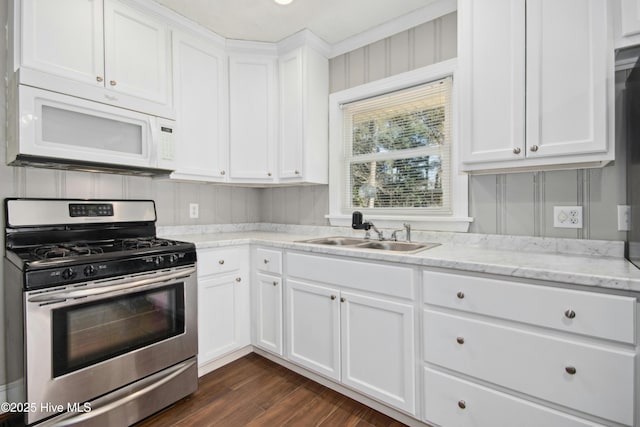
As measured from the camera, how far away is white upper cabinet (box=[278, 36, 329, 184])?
2494 mm

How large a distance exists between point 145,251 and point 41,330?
0.53 m

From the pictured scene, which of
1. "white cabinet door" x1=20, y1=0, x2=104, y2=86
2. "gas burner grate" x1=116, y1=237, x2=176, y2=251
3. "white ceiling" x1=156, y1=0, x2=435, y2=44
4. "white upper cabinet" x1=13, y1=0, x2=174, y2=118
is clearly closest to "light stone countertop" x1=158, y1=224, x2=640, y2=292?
"gas burner grate" x1=116, y1=237, x2=176, y2=251

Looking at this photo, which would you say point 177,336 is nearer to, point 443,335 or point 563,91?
point 443,335

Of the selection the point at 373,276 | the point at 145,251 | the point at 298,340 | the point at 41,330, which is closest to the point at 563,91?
the point at 373,276

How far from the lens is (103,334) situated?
5.08ft

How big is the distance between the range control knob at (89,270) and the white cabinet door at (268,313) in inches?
42.3

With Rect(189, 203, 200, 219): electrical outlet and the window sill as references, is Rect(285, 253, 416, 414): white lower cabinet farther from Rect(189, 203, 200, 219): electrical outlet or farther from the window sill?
Rect(189, 203, 200, 219): electrical outlet

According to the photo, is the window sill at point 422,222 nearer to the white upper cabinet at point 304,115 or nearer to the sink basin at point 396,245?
the sink basin at point 396,245

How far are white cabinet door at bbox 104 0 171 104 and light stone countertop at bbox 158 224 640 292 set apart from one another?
1.08 meters

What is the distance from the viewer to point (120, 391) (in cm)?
158

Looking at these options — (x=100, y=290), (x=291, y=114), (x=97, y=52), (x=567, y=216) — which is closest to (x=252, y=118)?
(x=291, y=114)

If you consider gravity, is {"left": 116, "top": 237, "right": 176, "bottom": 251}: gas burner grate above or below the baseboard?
above

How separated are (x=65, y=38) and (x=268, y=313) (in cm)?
207

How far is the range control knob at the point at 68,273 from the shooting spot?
140 centimetres
